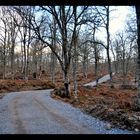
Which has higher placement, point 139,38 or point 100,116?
point 139,38

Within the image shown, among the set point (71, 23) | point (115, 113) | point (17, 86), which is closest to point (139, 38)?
point (115, 113)

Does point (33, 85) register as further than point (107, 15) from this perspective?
Yes

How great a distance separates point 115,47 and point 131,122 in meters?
51.9

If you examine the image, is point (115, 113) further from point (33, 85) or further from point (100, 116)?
point (33, 85)

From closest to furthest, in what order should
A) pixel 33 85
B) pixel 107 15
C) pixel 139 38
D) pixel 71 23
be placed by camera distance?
pixel 139 38 < pixel 71 23 < pixel 107 15 < pixel 33 85

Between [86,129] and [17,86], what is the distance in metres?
24.4

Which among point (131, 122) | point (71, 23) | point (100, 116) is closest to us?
point (131, 122)

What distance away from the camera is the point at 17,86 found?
1270 inches
